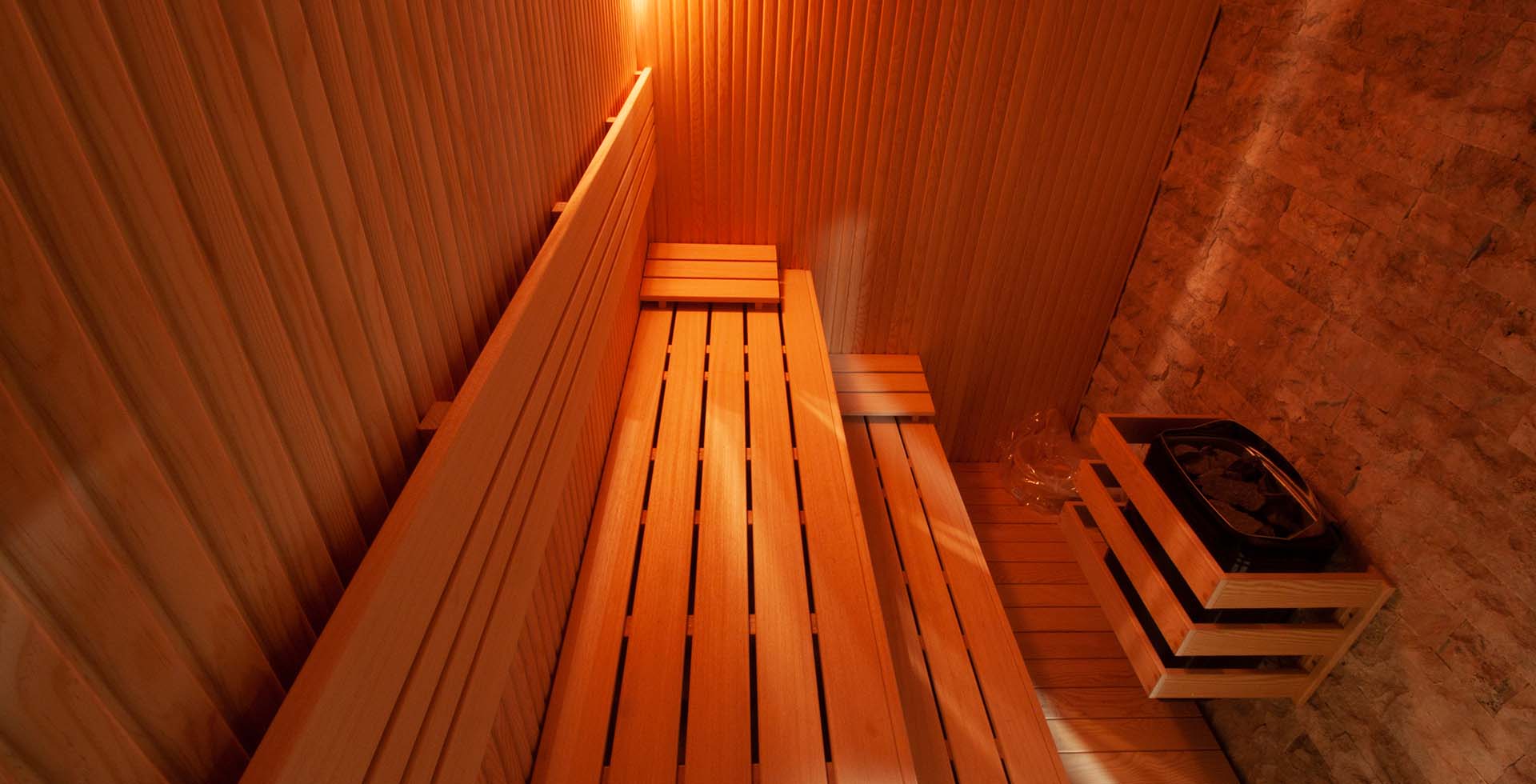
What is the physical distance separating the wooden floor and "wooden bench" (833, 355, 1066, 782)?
53 cm

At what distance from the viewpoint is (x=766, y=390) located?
2865mm

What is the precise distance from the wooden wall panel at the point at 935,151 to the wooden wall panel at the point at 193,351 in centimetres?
232

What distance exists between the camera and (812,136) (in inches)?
132

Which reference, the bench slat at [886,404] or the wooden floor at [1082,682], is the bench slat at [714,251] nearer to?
the bench slat at [886,404]

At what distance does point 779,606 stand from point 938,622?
2.48 feet

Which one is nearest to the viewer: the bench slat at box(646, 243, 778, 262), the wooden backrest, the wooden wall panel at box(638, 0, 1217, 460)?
the wooden backrest

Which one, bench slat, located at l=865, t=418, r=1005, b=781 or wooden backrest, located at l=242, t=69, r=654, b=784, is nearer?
wooden backrest, located at l=242, t=69, r=654, b=784

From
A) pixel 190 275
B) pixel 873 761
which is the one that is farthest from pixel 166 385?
pixel 873 761

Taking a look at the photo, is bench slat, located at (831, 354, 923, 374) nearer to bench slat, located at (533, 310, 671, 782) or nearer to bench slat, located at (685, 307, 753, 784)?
bench slat, located at (685, 307, 753, 784)

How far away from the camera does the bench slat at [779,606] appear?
5.64ft

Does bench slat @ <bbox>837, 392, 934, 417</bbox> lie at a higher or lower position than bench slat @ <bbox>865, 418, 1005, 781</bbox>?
higher

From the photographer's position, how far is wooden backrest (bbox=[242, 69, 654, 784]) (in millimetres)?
720

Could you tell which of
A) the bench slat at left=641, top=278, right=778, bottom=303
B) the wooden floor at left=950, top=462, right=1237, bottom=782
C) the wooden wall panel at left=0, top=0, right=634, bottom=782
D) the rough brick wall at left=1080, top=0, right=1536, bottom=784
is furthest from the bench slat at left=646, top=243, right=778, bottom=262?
the wooden wall panel at left=0, top=0, right=634, bottom=782

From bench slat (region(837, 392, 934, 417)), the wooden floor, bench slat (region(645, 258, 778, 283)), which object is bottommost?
the wooden floor
